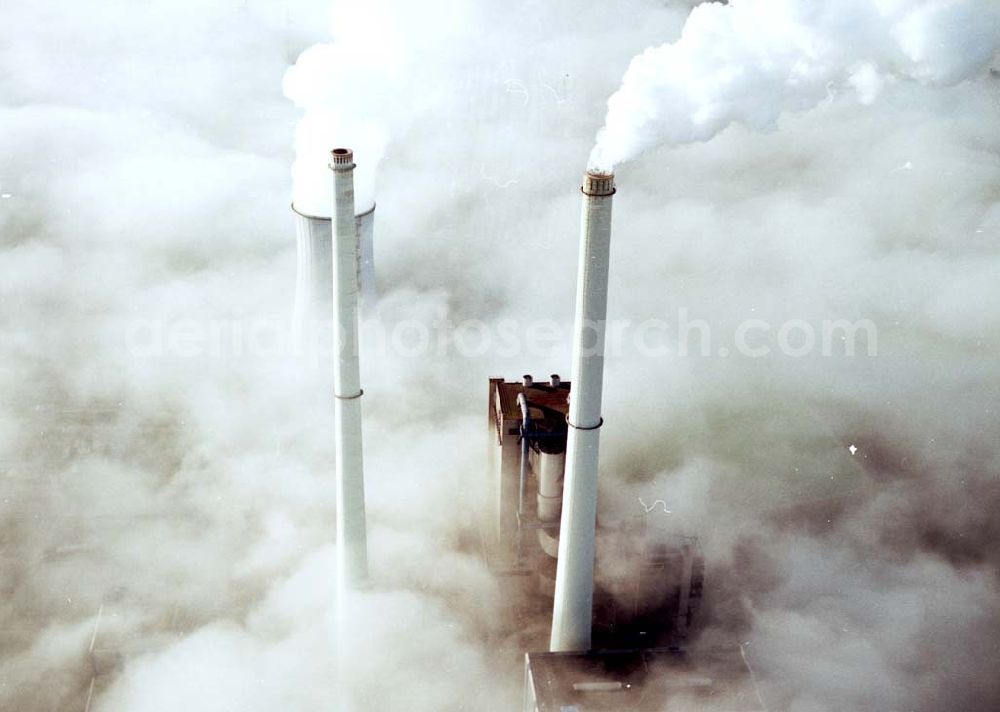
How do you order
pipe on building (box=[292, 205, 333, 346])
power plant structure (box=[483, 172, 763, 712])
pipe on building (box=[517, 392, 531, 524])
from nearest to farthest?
power plant structure (box=[483, 172, 763, 712]), pipe on building (box=[517, 392, 531, 524]), pipe on building (box=[292, 205, 333, 346])

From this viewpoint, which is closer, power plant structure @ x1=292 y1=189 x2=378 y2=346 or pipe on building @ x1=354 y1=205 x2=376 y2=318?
power plant structure @ x1=292 y1=189 x2=378 y2=346

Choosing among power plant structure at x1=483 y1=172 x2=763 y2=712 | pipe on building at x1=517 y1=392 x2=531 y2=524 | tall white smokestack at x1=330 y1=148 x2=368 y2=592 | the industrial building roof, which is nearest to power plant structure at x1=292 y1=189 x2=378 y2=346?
tall white smokestack at x1=330 y1=148 x2=368 y2=592

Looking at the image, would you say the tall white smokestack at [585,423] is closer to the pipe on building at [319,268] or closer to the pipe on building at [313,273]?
the pipe on building at [319,268]

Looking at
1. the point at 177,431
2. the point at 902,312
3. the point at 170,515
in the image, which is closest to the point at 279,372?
the point at 177,431

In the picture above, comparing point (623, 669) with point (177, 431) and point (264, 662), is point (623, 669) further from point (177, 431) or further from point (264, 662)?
point (177, 431)

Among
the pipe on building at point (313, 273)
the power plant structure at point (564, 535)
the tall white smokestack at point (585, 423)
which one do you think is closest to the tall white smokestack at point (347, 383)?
the power plant structure at point (564, 535)

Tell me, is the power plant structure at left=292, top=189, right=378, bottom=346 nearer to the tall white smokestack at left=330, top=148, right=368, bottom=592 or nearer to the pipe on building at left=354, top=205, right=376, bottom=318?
the pipe on building at left=354, top=205, right=376, bottom=318

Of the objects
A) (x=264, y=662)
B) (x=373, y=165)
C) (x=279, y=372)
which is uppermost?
(x=373, y=165)
